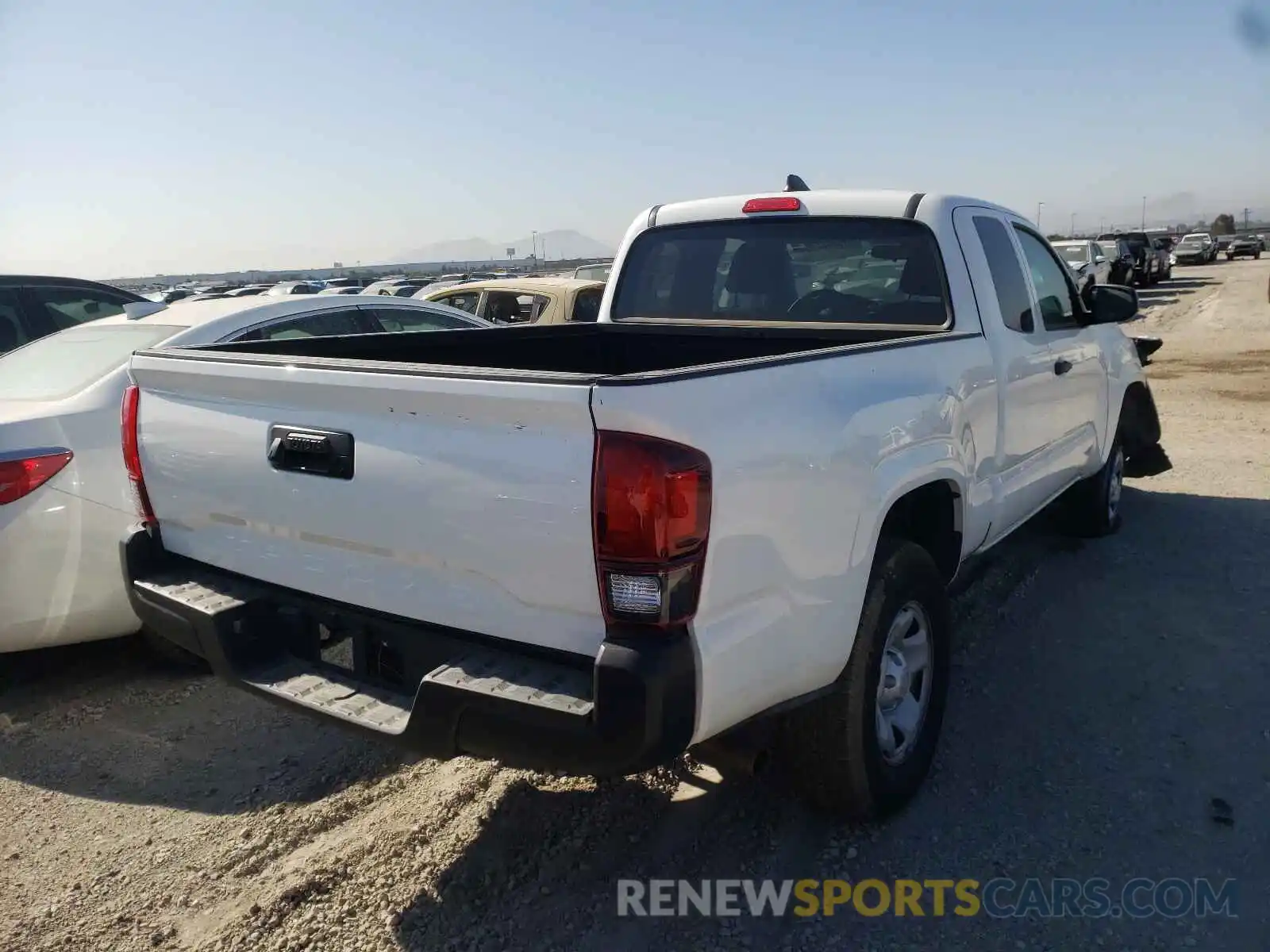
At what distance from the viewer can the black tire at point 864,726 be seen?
281cm

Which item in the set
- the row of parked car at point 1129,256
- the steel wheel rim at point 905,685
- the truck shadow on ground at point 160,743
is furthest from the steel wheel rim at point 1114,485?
the row of parked car at point 1129,256

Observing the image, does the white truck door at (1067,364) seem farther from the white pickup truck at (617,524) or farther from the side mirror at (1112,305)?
the white pickup truck at (617,524)

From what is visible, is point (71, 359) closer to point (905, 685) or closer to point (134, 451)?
point (134, 451)

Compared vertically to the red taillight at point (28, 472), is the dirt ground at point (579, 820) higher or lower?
lower

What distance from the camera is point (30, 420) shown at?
405cm

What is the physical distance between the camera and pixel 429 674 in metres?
2.37

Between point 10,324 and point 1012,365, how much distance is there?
6.29 meters

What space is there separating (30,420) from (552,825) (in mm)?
2775

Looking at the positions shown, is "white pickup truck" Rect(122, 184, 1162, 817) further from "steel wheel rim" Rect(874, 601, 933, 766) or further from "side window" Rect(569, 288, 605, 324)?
"side window" Rect(569, 288, 605, 324)

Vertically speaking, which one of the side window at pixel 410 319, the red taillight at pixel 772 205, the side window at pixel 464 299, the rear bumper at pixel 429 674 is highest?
the red taillight at pixel 772 205

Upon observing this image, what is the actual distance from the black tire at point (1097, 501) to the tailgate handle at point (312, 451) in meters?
4.51

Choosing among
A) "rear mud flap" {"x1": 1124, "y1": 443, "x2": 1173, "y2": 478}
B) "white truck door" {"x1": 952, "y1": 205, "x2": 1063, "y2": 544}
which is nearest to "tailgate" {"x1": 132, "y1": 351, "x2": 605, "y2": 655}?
"white truck door" {"x1": 952, "y1": 205, "x2": 1063, "y2": 544}

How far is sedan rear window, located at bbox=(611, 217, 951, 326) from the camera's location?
398 centimetres

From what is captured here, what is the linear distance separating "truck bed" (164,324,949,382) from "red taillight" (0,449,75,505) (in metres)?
1.01
